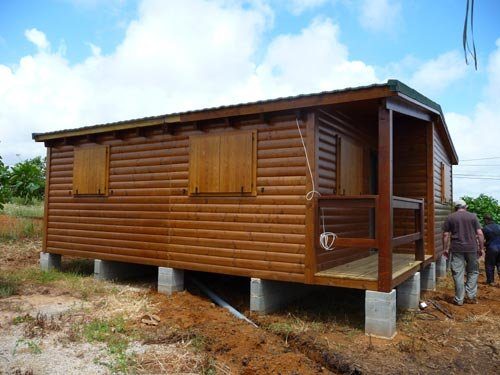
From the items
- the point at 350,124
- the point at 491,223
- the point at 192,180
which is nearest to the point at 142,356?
the point at 192,180

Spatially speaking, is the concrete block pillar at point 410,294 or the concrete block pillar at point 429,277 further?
the concrete block pillar at point 429,277

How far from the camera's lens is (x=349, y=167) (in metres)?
8.20

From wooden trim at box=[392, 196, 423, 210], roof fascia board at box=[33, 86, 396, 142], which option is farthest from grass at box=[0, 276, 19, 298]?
wooden trim at box=[392, 196, 423, 210]

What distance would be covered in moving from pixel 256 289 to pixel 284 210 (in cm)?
138

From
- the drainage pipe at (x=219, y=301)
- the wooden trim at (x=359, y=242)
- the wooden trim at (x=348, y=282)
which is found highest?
the wooden trim at (x=359, y=242)

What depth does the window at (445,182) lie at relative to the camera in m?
A: 11.3

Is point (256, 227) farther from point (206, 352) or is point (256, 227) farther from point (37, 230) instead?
point (37, 230)

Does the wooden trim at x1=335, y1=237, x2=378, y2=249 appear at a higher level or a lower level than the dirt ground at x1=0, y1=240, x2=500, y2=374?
higher

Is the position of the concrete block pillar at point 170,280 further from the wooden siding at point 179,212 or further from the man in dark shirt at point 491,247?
the man in dark shirt at point 491,247

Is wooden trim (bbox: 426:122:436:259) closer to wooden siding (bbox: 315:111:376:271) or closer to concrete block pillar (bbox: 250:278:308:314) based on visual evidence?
wooden siding (bbox: 315:111:376:271)

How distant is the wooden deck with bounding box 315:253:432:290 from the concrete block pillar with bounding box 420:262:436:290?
152cm

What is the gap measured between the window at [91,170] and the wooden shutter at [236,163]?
10.6 feet

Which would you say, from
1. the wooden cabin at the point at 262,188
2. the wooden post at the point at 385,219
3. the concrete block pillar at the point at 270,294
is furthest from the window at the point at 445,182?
the wooden post at the point at 385,219

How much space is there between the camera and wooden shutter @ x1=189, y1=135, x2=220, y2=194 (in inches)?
305
